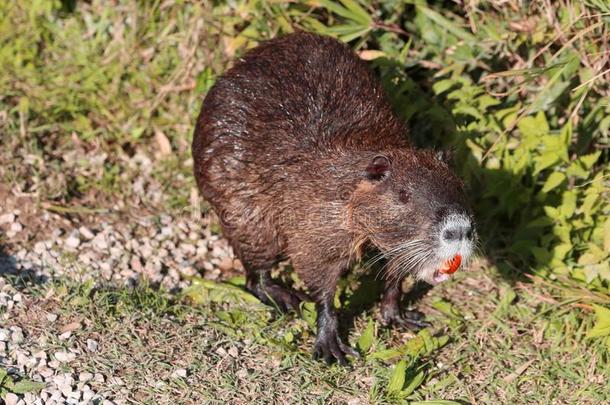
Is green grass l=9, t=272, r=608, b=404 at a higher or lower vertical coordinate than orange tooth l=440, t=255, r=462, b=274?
lower

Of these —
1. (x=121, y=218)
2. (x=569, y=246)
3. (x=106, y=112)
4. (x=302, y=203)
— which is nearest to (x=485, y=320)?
(x=569, y=246)

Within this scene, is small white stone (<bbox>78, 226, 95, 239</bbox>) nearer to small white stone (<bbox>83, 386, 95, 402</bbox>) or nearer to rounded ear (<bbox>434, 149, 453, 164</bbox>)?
small white stone (<bbox>83, 386, 95, 402</bbox>)

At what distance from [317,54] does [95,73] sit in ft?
5.81

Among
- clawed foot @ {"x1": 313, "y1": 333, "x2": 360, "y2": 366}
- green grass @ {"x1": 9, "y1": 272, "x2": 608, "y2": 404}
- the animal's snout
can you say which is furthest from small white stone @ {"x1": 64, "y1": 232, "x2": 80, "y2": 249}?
the animal's snout

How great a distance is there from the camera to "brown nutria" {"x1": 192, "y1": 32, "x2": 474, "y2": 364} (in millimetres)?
4000

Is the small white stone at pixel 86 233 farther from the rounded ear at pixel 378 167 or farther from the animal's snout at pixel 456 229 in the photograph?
the animal's snout at pixel 456 229

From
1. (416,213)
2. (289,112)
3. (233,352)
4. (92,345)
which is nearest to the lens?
(416,213)

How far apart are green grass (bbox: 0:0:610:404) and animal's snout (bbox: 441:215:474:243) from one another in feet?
2.25

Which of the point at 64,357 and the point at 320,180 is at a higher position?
the point at 320,180

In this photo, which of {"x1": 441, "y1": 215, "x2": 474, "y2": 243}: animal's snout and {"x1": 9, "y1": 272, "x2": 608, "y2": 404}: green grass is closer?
{"x1": 441, "y1": 215, "x2": 474, "y2": 243}: animal's snout

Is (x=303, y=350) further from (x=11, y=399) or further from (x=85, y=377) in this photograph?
(x=11, y=399)

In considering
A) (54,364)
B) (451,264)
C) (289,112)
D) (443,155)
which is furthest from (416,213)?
(54,364)

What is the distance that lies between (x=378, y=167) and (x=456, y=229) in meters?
0.45

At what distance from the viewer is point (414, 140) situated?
5.48 m
